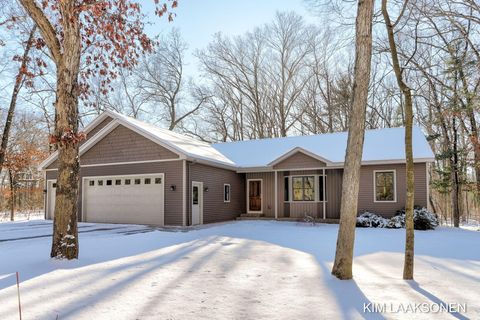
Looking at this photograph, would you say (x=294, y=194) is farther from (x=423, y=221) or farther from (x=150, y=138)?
(x=150, y=138)

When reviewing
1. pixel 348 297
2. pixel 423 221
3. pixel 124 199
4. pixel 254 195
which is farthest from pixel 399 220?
pixel 124 199

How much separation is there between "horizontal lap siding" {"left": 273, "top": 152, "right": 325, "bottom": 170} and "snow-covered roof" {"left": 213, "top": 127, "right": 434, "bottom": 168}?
0.32m

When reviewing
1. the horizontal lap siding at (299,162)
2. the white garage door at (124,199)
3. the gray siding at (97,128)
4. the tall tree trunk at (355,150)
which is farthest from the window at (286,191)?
the tall tree trunk at (355,150)

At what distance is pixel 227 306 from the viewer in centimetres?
450

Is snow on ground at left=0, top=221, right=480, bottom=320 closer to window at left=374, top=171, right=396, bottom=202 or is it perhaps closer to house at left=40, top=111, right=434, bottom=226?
house at left=40, top=111, right=434, bottom=226

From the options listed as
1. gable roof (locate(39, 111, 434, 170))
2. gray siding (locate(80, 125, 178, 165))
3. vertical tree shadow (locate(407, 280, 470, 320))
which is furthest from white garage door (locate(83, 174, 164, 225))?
vertical tree shadow (locate(407, 280, 470, 320))

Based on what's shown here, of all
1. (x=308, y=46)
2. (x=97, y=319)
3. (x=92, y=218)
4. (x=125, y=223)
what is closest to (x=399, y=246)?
(x=97, y=319)

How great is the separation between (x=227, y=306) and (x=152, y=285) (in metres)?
1.42

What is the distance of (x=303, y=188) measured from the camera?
17359 millimetres

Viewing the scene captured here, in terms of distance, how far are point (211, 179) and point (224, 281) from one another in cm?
1047

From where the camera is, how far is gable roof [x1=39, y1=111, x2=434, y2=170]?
15.1 m

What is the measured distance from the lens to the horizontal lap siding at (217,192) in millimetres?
15157

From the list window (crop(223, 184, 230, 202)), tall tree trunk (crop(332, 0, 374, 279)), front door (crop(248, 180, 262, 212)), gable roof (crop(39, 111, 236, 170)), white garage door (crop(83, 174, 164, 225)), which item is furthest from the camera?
front door (crop(248, 180, 262, 212))

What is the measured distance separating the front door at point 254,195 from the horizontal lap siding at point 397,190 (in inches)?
194
